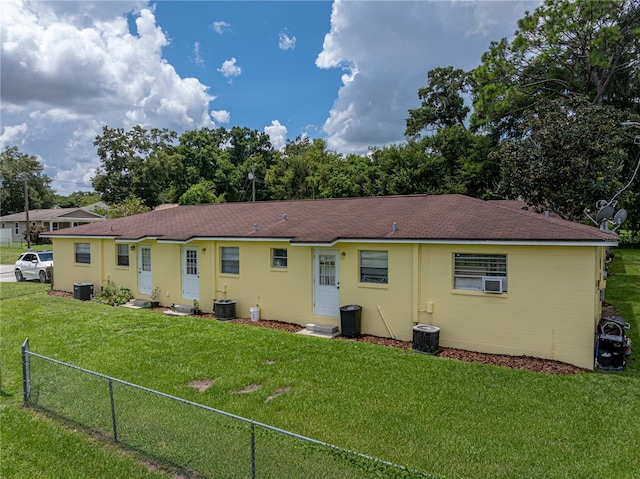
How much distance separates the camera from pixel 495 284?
946cm

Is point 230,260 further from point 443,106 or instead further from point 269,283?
point 443,106

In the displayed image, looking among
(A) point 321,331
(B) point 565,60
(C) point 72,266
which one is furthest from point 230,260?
(B) point 565,60

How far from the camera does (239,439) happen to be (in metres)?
5.22

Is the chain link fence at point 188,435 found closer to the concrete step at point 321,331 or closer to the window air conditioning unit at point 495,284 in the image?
the concrete step at point 321,331

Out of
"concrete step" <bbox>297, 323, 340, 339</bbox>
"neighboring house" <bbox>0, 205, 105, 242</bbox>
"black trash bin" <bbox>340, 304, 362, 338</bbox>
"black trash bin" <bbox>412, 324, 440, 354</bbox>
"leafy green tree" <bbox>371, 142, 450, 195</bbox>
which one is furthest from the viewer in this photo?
"neighboring house" <bbox>0, 205, 105, 242</bbox>

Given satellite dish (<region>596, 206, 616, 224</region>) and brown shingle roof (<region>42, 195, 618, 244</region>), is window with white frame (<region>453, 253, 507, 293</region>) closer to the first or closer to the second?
brown shingle roof (<region>42, 195, 618, 244</region>)

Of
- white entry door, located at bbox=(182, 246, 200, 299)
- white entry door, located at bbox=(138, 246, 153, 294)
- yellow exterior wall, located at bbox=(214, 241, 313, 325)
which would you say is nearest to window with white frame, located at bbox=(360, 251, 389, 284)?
yellow exterior wall, located at bbox=(214, 241, 313, 325)

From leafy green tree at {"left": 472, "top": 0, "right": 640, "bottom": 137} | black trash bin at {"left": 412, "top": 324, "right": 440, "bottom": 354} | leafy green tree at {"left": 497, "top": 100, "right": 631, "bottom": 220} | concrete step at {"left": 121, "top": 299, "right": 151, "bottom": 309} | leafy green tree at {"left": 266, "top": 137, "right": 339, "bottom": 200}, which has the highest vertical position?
leafy green tree at {"left": 472, "top": 0, "right": 640, "bottom": 137}

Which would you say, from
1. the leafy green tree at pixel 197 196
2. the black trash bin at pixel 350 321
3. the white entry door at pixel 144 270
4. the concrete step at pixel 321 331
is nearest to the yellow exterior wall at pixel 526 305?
the black trash bin at pixel 350 321

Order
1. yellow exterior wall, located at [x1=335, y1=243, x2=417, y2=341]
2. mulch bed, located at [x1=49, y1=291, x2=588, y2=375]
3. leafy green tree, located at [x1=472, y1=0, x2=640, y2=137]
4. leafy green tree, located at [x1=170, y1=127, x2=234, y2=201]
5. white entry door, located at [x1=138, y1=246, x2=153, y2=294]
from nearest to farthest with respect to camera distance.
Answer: mulch bed, located at [x1=49, y1=291, x2=588, y2=375] → yellow exterior wall, located at [x1=335, y1=243, x2=417, y2=341] → white entry door, located at [x1=138, y1=246, x2=153, y2=294] → leafy green tree, located at [x1=472, y1=0, x2=640, y2=137] → leafy green tree, located at [x1=170, y1=127, x2=234, y2=201]

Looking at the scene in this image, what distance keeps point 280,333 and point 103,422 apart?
5.57 meters

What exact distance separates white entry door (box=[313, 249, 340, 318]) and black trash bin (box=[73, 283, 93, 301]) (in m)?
10.7

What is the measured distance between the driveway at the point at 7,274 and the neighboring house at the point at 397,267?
9.84 meters

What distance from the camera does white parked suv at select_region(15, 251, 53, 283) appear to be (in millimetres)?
22078
